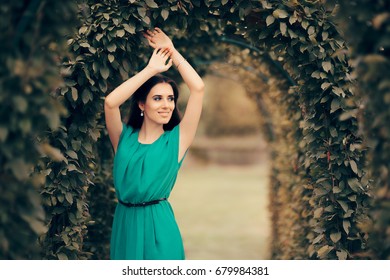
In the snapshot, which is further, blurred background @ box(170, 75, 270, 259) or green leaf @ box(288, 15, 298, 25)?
blurred background @ box(170, 75, 270, 259)

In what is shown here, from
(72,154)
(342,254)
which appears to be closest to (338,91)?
(342,254)

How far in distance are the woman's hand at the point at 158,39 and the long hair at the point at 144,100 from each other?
208mm

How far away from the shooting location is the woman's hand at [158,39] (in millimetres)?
3911

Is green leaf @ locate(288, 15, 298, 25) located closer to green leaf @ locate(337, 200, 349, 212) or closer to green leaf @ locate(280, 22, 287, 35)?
green leaf @ locate(280, 22, 287, 35)

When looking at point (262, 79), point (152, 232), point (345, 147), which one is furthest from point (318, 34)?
point (262, 79)

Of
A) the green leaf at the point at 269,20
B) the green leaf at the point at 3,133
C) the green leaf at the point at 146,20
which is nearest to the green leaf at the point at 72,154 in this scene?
the green leaf at the point at 146,20

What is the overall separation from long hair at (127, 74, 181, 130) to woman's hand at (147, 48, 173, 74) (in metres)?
Answer: 0.13

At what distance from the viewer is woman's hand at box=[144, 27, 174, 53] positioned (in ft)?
12.8

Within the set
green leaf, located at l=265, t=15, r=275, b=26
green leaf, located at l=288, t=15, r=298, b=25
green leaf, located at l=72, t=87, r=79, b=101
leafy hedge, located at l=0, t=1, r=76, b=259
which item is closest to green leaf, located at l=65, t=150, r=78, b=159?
green leaf, located at l=72, t=87, r=79, b=101

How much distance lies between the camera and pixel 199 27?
450 cm

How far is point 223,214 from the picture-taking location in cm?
1302

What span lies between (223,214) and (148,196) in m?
9.54

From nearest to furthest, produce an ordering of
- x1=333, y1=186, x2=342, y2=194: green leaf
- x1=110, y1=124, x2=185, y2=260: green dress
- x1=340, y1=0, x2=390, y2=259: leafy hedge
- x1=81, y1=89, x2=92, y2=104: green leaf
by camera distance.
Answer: x1=340, y1=0, x2=390, y2=259: leafy hedge
x1=110, y1=124, x2=185, y2=260: green dress
x1=81, y1=89, x2=92, y2=104: green leaf
x1=333, y1=186, x2=342, y2=194: green leaf
